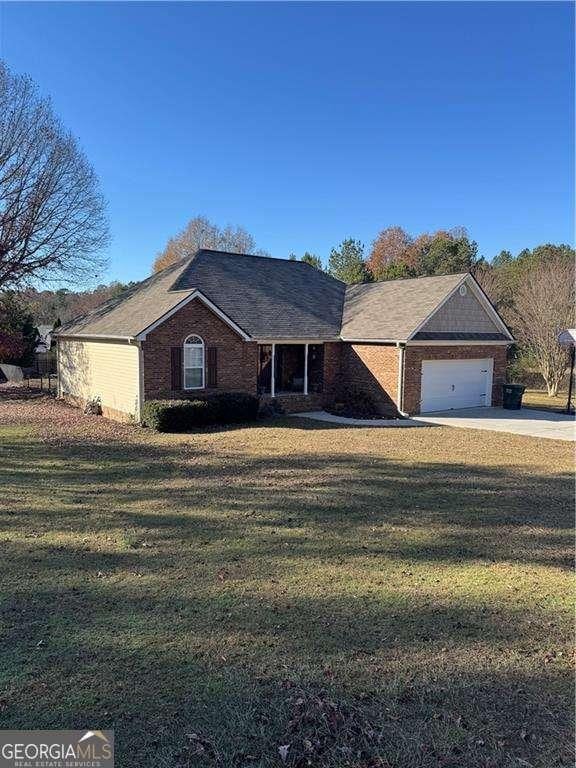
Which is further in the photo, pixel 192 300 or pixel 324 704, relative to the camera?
pixel 192 300

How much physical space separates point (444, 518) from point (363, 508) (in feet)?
4.08

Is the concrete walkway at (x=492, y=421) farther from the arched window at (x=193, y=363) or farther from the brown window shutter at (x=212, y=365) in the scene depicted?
the arched window at (x=193, y=363)

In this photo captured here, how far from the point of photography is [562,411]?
867 inches

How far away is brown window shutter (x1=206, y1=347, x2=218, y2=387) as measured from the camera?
60.3ft

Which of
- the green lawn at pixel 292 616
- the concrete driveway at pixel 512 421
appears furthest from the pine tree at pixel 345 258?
the green lawn at pixel 292 616

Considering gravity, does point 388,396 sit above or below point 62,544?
above

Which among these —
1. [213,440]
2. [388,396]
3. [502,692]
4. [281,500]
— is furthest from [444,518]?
[388,396]

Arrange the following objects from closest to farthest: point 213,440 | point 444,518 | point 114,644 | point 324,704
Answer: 1. point 324,704
2. point 114,644
3. point 444,518
4. point 213,440

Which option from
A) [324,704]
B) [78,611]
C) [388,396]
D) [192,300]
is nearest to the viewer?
[324,704]

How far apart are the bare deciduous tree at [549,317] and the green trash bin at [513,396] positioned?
8.55m

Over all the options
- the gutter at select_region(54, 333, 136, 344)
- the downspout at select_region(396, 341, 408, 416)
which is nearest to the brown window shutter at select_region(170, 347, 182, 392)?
the gutter at select_region(54, 333, 136, 344)

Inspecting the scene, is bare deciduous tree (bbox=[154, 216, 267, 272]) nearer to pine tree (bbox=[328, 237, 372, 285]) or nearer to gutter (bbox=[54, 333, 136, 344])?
pine tree (bbox=[328, 237, 372, 285])

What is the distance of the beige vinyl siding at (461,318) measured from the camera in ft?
66.9

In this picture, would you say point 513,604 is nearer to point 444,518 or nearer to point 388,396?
point 444,518
